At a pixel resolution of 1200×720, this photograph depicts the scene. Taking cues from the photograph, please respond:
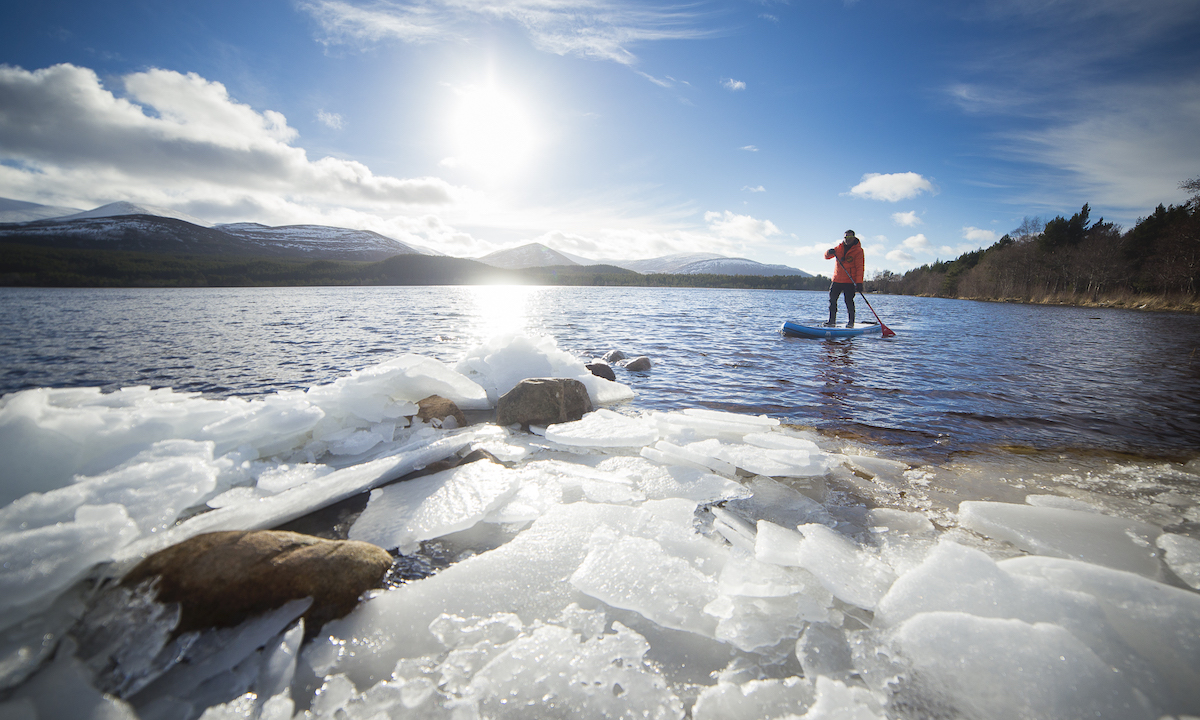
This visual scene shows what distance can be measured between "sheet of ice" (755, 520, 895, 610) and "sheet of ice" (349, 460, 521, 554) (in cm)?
170

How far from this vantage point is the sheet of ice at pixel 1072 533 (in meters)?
2.47

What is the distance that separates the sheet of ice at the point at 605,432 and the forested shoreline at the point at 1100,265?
4485 cm

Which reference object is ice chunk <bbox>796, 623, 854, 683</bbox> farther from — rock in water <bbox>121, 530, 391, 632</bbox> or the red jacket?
the red jacket

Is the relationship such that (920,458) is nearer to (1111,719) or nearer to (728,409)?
(728,409)

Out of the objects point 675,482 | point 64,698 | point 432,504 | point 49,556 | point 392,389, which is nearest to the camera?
point 64,698


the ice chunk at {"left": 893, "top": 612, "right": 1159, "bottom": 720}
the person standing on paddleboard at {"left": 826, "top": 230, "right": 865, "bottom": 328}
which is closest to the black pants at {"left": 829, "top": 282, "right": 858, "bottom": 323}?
the person standing on paddleboard at {"left": 826, "top": 230, "right": 865, "bottom": 328}

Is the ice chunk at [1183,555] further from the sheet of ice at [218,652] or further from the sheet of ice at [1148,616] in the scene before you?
the sheet of ice at [218,652]

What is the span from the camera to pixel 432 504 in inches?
111

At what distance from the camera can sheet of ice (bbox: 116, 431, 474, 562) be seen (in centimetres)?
214

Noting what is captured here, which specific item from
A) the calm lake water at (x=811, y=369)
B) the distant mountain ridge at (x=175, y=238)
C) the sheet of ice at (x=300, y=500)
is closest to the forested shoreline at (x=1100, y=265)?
the calm lake water at (x=811, y=369)

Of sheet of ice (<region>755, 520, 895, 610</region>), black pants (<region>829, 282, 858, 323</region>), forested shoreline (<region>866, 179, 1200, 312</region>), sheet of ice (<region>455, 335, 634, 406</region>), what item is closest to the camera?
sheet of ice (<region>755, 520, 895, 610</region>)

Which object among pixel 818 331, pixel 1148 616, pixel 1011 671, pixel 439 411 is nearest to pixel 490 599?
pixel 1011 671

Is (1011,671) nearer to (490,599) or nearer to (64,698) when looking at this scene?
(490,599)

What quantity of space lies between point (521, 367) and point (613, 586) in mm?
4149
